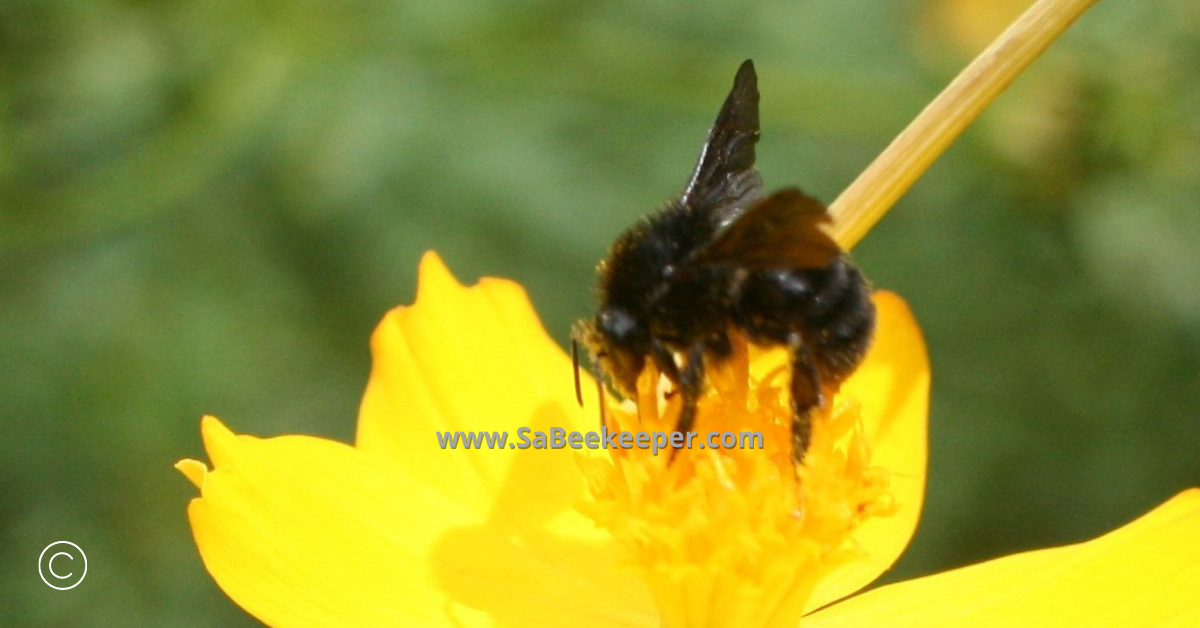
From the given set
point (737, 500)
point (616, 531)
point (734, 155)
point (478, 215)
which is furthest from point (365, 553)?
point (478, 215)

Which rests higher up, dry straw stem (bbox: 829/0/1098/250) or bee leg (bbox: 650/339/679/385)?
dry straw stem (bbox: 829/0/1098/250)

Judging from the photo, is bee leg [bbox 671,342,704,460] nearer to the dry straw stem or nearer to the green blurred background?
the dry straw stem

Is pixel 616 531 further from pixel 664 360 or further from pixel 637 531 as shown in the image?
pixel 664 360

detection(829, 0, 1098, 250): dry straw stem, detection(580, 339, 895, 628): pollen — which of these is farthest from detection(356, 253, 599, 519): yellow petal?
detection(829, 0, 1098, 250): dry straw stem

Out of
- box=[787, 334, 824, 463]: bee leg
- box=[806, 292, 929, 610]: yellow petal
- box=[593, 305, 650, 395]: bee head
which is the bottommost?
box=[806, 292, 929, 610]: yellow petal

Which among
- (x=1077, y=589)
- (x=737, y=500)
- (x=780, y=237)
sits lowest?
(x=1077, y=589)

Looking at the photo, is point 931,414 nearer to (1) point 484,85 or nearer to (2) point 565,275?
(2) point 565,275

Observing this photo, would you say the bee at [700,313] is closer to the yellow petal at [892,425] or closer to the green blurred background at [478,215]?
the yellow petal at [892,425]
